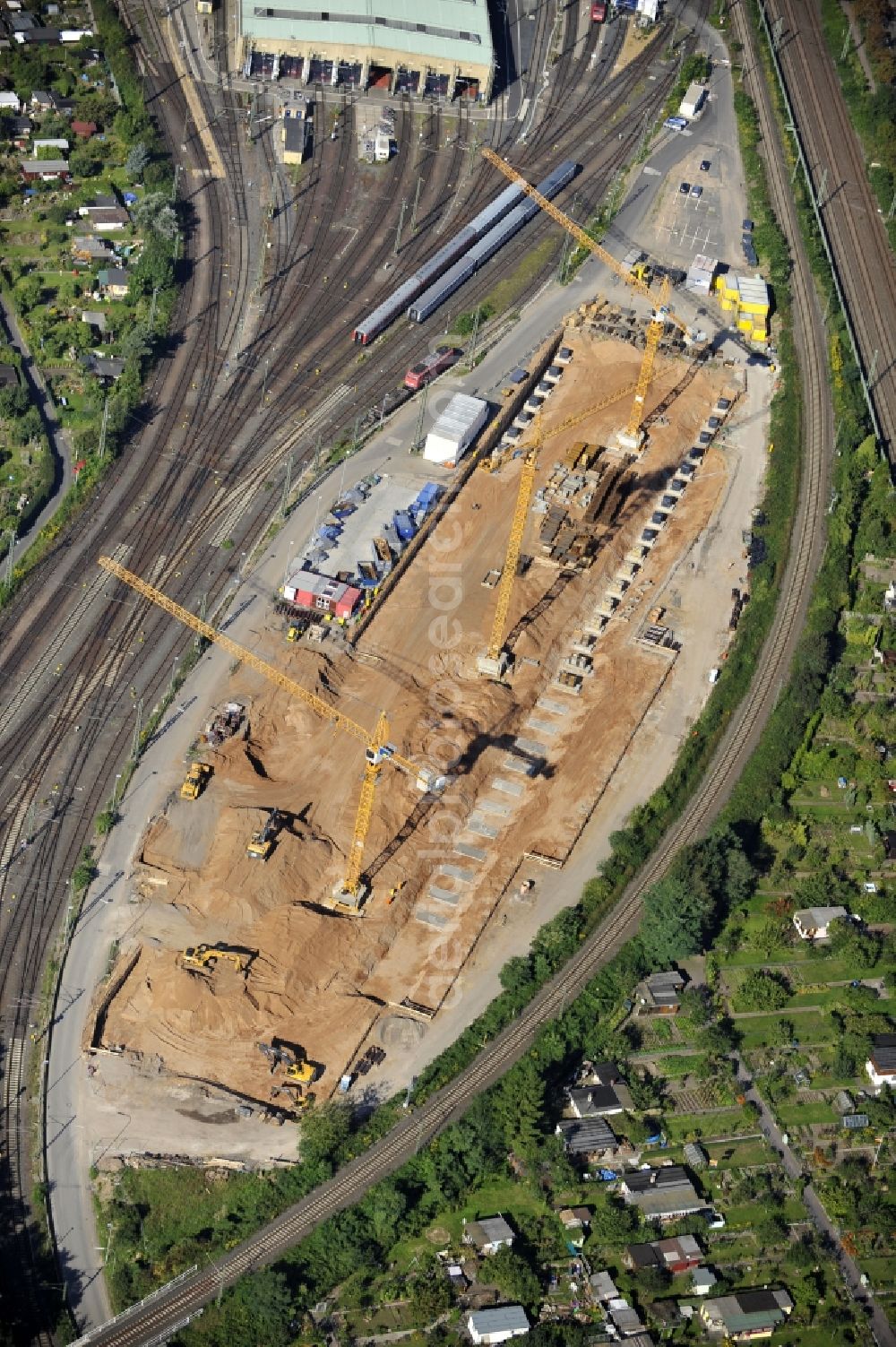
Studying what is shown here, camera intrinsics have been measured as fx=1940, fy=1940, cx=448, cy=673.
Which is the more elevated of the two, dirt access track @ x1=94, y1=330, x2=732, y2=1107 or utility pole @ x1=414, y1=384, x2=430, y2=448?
utility pole @ x1=414, y1=384, x2=430, y2=448

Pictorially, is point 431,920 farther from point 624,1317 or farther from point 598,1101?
point 624,1317

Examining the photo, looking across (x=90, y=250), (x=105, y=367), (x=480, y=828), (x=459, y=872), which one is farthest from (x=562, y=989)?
(x=90, y=250)

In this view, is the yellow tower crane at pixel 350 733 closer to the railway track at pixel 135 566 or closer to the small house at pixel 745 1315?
the railway track at pixel 135 566

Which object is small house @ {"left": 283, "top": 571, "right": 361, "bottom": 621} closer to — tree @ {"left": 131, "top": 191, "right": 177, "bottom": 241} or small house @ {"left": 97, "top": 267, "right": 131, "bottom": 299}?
small house @ {"left": 97, "top": 267, "right": 131, "bottom": 299}

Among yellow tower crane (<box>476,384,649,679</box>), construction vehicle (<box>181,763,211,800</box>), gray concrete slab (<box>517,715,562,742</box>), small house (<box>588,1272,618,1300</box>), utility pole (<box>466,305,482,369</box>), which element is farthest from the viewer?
utility pole (<box>466,305,482,369</box>)

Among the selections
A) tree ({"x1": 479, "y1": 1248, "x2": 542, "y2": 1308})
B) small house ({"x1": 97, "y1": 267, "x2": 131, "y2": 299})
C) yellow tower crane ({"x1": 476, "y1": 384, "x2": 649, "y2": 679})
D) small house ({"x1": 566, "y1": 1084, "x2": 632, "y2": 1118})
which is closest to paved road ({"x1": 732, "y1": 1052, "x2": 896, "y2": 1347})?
small house ({"x1": 566, "y1": 1084, "x2": 632, "y2": 1118})

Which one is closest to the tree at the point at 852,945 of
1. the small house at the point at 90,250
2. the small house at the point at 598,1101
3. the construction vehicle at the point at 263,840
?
the small house at the point at 598,1101
